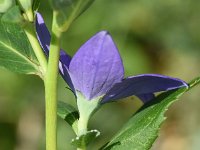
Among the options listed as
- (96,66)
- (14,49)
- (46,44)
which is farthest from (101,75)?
(14,49)

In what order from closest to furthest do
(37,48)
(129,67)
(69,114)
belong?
(37,48), (69,114), (129,67)

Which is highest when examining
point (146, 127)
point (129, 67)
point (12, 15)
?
point (12, 15)

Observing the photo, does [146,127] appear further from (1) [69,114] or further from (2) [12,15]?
(2) [12,15]

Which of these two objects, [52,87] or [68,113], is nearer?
[52,87]

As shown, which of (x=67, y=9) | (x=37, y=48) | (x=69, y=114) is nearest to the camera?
(x=67, y=9)

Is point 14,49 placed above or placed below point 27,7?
below

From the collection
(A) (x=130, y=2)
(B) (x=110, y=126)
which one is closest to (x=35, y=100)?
(B) (x=110, y=126)

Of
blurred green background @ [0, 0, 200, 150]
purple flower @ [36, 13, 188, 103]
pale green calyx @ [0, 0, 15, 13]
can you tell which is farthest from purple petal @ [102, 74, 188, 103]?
blurred green background @ [0, 0, 200, 150]
